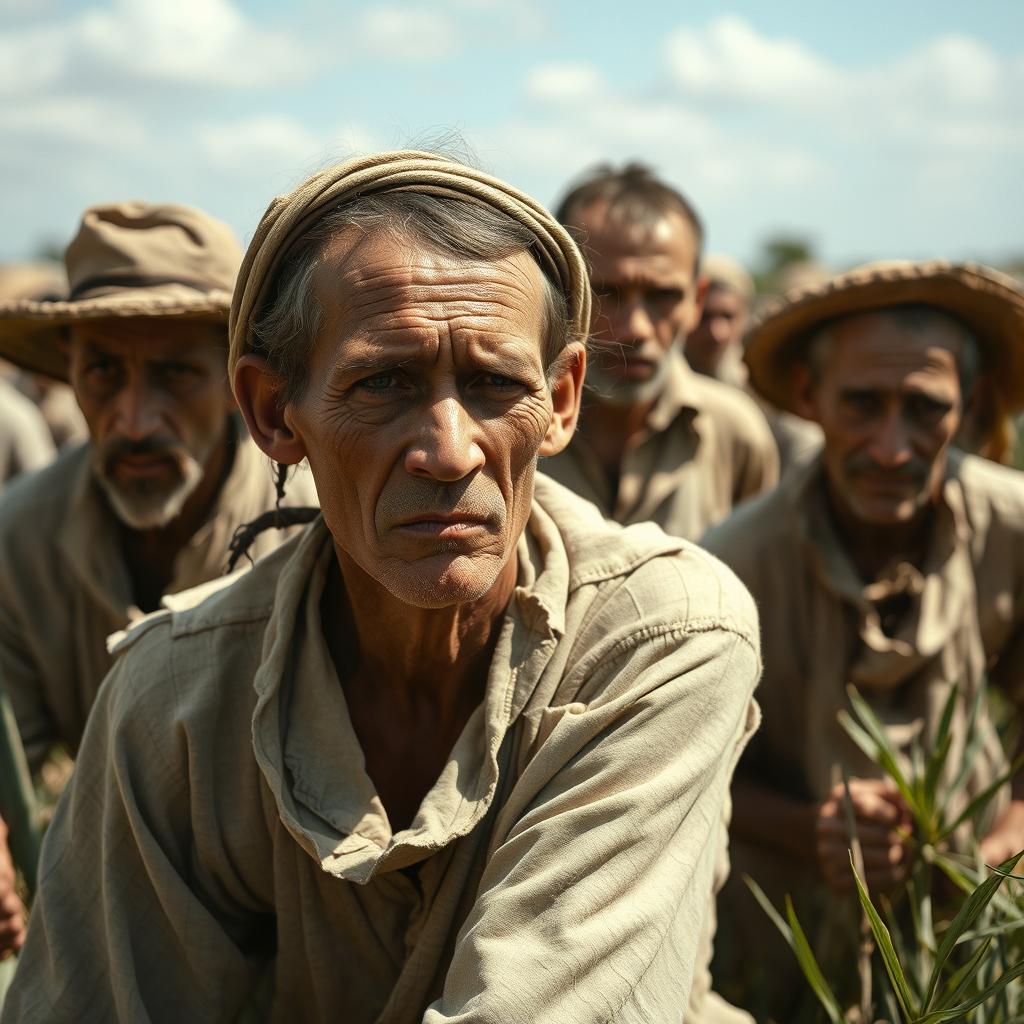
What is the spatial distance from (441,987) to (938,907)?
183 centimetres

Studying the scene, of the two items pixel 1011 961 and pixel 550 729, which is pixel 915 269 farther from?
pixel 550 729

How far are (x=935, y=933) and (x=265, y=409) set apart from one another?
7.06 feet

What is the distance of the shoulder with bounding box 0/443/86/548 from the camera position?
4371 millimetres

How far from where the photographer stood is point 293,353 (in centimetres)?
248

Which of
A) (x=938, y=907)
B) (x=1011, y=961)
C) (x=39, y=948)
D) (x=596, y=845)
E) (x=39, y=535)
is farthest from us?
(x=39, y=535)

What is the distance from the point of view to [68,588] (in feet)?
14.3

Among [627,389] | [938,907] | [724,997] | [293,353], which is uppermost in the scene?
[293,353]

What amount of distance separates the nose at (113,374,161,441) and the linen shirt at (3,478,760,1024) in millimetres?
1491

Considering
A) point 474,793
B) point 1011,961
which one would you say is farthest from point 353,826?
point 1011,961

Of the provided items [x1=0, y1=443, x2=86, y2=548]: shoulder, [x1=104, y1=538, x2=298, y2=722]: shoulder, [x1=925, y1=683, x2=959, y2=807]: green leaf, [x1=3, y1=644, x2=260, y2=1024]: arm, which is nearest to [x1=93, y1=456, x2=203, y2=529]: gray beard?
[x1=0, y1=443, x2=86, y2=548]: shoulder

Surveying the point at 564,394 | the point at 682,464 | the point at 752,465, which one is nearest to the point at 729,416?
the point at 752,465

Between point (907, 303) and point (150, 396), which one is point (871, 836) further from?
point (150, 396)

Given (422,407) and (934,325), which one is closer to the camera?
(422,407)

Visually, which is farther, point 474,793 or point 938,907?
point 938,907
